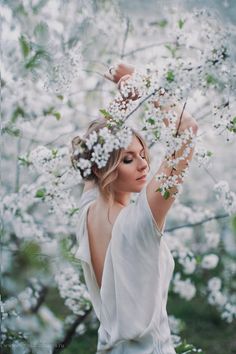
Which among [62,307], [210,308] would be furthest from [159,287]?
[210,308]

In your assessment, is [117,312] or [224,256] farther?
[224,256]

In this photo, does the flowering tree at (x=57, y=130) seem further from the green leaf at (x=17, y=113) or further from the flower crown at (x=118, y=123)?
the flower crown at (x=118, y=123)

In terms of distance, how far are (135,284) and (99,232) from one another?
174 millimetres

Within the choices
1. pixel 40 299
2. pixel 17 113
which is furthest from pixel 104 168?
pixel 40 299

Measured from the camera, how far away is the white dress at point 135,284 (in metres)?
1.72

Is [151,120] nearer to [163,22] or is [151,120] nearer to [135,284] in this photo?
[135,284]

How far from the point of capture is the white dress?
1724mm

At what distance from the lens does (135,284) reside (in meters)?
1.74

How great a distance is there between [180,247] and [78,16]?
1.02 metres

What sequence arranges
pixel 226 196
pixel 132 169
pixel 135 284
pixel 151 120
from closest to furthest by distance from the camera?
pixel 151 120, pixel 135 284, pixel 132 169, pixel 226 196

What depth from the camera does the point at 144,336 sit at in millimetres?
1735

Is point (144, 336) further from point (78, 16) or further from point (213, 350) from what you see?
point (213, 350)

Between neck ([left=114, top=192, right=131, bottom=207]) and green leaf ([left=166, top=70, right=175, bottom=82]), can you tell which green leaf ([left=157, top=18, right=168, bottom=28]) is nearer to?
neck ([left=114, top=192, right=131, bottom=207])

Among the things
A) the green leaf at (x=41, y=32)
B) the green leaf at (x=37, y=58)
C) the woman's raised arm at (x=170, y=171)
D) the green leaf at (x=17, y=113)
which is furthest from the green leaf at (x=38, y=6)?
the woman's raised arm at (x=170, y=171)
